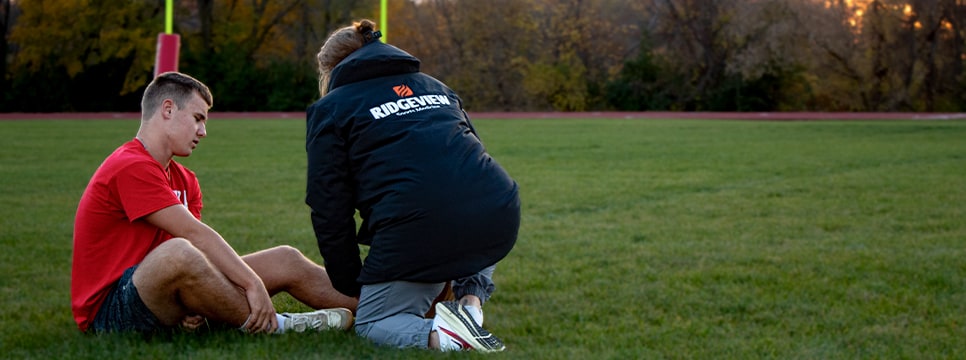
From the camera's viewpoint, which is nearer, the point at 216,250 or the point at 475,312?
the point at 216,250

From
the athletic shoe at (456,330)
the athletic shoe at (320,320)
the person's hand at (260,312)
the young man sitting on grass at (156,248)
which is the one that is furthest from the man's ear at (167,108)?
the athletic shoe at (456,330)

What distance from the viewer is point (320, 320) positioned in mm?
4457

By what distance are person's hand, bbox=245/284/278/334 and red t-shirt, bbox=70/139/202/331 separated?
440 mm

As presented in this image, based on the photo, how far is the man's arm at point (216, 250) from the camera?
3.92m

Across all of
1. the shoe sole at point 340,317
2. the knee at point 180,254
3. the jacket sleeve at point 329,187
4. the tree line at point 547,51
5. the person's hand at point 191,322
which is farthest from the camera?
the tree line at point 547,51

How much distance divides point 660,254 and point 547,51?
40.4 metres

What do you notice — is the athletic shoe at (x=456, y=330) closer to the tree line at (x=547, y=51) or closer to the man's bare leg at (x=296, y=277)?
the man's bare leg at (x=296, y=277)

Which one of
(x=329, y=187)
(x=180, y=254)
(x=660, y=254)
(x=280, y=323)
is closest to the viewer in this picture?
(x=180, y=254)

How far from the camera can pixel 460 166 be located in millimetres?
3979

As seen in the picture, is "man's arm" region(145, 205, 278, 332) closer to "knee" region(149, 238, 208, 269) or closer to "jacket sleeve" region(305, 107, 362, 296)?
"knee" region(149, 238, 208, 269)

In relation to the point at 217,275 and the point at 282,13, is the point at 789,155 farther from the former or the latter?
the point at 282,13

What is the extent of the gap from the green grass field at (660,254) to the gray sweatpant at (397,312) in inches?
3.4

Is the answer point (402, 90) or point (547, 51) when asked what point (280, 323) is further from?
point (547, 51)

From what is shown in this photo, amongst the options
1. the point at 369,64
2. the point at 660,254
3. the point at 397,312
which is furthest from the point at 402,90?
the point at 660,254
